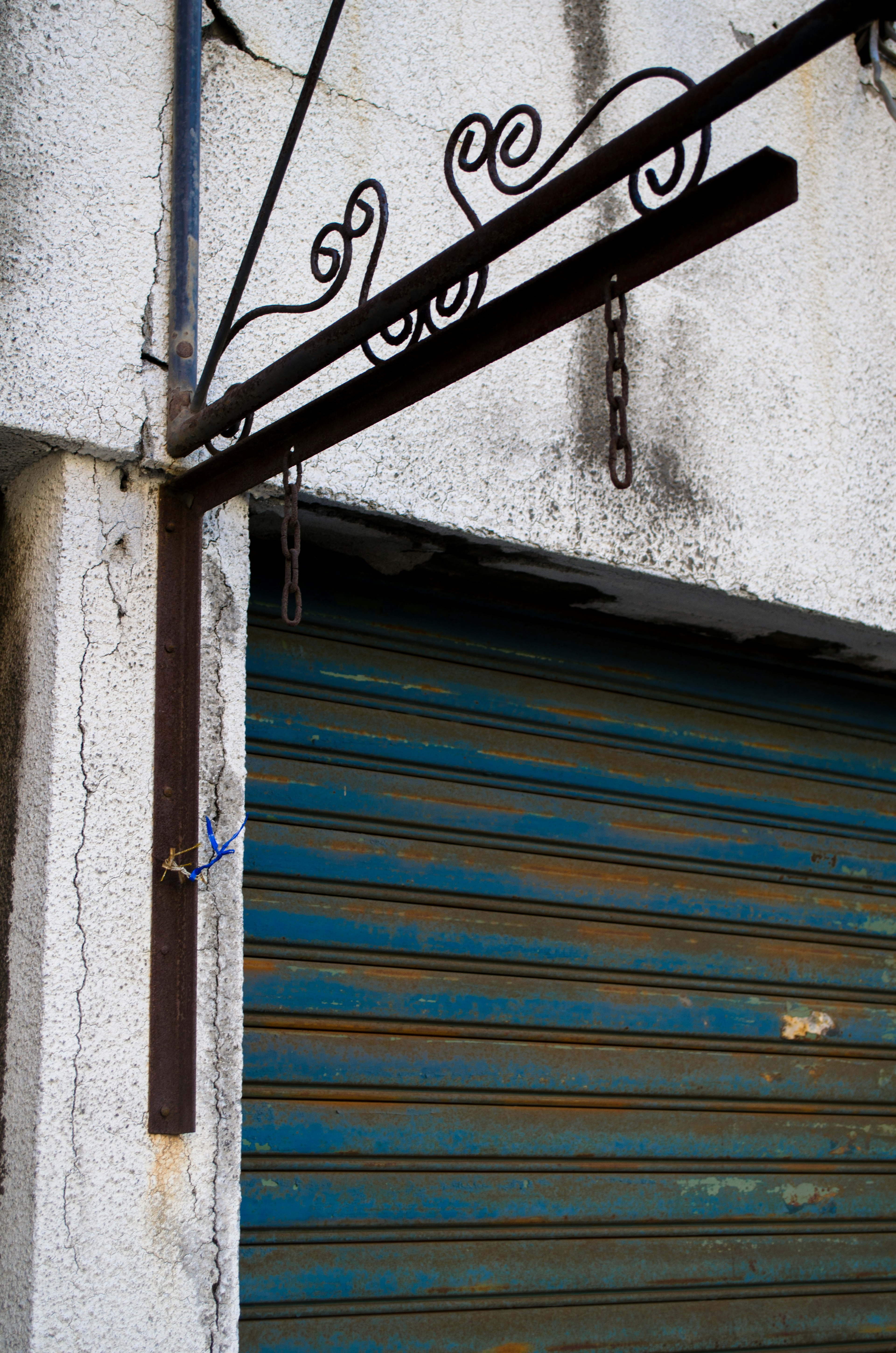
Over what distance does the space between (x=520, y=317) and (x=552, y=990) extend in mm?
1998

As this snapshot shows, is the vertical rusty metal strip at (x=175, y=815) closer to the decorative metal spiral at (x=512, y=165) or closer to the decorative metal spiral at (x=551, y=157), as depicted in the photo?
the decorative metal spiral at (x=512, y=165)

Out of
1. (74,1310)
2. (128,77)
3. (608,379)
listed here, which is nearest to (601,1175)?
(74,1310)

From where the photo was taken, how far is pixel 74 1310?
6.78 ft

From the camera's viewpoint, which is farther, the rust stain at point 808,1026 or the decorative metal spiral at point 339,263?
the rust stain at point 808,1026

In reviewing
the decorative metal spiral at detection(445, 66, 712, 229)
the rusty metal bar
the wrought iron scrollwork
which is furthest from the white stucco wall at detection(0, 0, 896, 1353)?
the decorative metal spiral at detection(445, 66, 712, 229)

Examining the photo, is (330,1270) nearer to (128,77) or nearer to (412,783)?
(412,783)

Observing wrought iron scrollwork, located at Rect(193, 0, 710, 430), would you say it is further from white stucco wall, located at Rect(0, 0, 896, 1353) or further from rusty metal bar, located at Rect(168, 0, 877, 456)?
white stucco wall, located at Rect(0, 0, 896, 1353)

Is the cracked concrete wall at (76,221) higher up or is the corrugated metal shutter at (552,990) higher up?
the cracked concrete wall at (76,221)

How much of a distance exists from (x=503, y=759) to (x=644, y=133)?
1.99 metres

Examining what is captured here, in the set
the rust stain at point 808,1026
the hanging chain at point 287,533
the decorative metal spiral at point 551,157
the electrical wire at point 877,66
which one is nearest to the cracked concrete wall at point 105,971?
the hanging chain at point 287,533

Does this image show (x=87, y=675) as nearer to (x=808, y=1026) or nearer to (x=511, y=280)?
(x=511, y=280)

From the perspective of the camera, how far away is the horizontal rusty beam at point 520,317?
1.49 meters

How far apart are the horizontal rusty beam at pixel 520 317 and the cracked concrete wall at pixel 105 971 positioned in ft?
0.91

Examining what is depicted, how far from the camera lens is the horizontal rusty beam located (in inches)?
58.7
